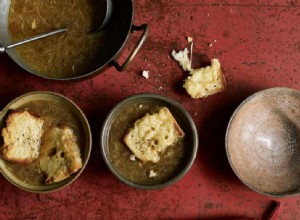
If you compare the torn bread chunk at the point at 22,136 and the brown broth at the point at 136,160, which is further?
the brown broth at the point at 136,160

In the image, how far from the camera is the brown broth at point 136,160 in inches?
101

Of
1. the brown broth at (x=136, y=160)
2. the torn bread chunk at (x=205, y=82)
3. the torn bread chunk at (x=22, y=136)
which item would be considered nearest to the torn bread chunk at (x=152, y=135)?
the brown broth at (x=136, y=160)

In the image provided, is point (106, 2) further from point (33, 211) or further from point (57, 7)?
point (33, 211)

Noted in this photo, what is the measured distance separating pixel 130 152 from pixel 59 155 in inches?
13.8

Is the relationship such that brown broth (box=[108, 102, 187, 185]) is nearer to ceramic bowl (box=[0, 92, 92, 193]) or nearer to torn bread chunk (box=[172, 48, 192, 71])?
ceramic bowl (box=[0, 92, 92, 193])

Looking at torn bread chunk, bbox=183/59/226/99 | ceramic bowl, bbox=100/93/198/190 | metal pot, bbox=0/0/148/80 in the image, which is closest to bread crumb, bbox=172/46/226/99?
torn bread chunk, bbox=183/59/226/99

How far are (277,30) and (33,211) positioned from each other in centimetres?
161

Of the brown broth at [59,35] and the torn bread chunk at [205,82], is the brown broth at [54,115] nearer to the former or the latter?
the brown broth at [59,35]

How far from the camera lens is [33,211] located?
104 inches

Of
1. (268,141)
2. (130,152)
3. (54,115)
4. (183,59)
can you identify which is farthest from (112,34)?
(268,141)

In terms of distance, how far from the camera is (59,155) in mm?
2500

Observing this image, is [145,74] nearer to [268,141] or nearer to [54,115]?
[54,115]

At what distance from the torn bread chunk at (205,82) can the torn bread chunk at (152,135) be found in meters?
0.19

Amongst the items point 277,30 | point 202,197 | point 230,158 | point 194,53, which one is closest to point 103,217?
point 202,197
